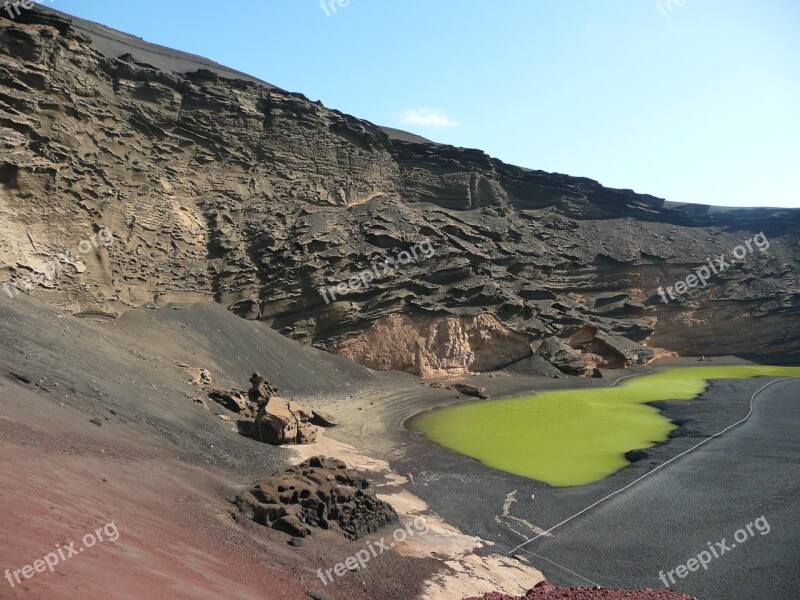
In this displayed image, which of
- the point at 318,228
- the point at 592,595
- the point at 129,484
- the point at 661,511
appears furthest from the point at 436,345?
the point at 592,595

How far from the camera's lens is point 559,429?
21141mm

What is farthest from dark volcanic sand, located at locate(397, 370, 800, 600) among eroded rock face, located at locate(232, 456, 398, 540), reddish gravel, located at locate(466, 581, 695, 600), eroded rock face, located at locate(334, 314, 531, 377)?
eroded rock face, located at locate(334, 314, 531, 377)

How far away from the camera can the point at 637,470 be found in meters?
14.5

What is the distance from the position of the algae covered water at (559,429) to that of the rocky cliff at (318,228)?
9.36m

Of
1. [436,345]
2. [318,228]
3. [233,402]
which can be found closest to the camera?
[233,402]

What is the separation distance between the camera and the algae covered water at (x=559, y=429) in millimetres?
16062

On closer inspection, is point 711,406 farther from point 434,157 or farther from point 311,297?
point 434,157

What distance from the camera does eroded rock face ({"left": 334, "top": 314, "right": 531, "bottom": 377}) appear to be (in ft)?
112

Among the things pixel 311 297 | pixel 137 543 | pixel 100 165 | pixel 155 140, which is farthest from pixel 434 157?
pixel 137 543

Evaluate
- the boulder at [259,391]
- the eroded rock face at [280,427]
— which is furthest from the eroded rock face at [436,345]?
the eroded rock face at [280,427]

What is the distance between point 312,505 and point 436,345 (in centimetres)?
2625

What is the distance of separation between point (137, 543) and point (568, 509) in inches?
369

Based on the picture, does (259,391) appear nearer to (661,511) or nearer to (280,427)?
(280,427)

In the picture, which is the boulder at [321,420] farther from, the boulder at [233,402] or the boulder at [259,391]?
the boulder at [233,402]
